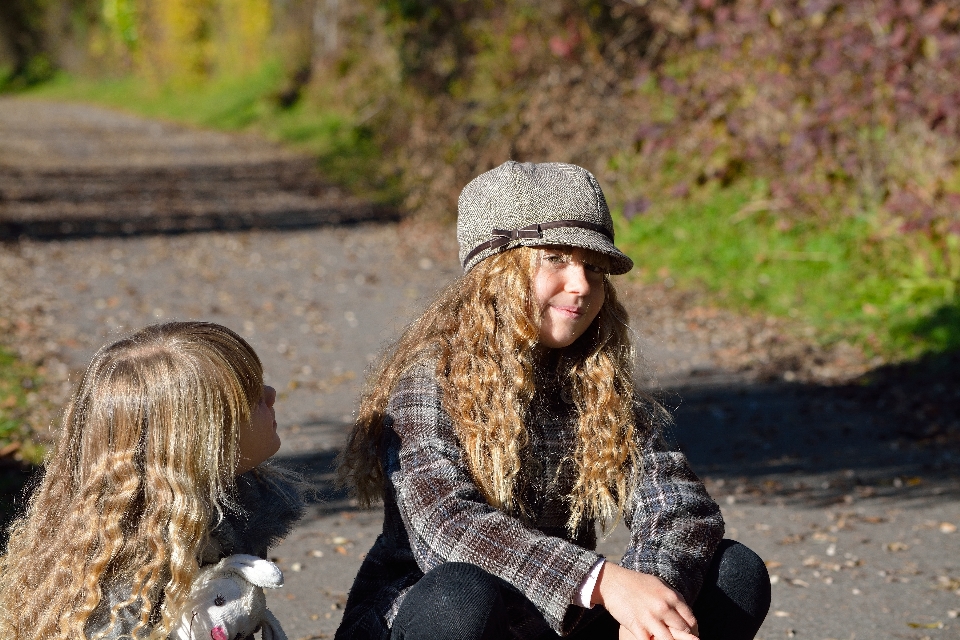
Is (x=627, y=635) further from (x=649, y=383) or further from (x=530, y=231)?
(x=649, y=383)

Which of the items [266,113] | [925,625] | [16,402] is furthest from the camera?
[266,113]

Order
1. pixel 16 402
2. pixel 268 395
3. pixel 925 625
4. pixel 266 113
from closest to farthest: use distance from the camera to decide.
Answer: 1. pixel 268 395
2. pixel 925 625
3. pixel 16 402
4. pixel 266 113

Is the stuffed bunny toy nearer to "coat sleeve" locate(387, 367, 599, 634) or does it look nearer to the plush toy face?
the plush toy face

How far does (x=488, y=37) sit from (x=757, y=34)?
13.4 feet

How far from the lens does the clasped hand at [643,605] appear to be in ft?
7.63

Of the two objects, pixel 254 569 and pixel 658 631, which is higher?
pixel 254 569

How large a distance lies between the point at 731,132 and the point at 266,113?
58.9 ft

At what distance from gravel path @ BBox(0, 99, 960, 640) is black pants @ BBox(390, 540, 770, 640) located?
60cm

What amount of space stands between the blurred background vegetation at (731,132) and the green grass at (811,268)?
0.02 metres

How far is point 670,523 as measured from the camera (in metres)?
2.62

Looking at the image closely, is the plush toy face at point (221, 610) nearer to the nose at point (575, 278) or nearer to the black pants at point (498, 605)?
the black pants at point (498, 605)

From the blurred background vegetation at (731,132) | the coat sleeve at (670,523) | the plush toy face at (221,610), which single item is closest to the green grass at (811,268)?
the blurred background vegetation at (731,132)

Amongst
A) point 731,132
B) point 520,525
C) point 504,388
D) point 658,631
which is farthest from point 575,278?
point 731,132

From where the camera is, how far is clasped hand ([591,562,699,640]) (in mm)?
2326
